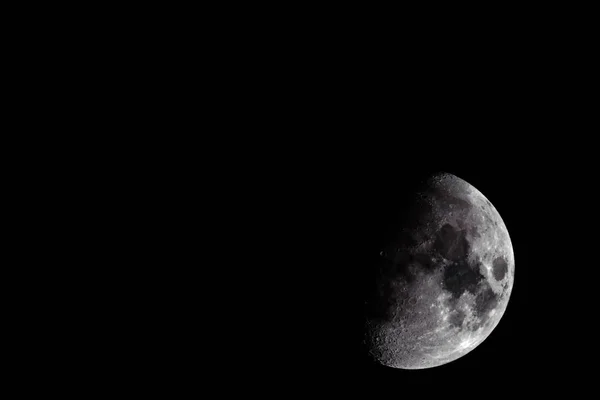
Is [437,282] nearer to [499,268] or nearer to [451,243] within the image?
[451,243]

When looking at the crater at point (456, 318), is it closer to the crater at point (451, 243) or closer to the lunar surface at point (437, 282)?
the lunar surface at point (437, 282)

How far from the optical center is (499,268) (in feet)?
14.9

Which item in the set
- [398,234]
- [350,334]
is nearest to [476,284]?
[398,234]

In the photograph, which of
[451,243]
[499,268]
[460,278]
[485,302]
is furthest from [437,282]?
[499,268]

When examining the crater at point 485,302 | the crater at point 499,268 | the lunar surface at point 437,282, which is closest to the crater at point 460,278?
the lunar surface at point 437,282

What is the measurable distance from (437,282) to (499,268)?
85 cm

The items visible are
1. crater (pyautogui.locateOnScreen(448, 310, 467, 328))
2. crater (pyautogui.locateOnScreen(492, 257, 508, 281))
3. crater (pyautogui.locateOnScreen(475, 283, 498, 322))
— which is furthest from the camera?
crater (pyautogui.locateOnScreen(492, 257, 508, 281))

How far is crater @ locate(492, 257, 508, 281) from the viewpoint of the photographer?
14.7 feet

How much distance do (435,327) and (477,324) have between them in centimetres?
51

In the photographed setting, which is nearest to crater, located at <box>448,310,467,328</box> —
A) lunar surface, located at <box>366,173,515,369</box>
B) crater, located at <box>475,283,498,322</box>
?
lunar surface, located at <box>366,173,515,369</box>

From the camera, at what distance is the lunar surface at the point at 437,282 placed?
4.10 meters

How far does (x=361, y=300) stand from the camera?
4.18 m

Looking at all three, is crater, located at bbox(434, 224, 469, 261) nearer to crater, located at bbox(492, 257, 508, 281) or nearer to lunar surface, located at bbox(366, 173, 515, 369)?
lunar surface, located at bbox(366, 173, 515, 369)

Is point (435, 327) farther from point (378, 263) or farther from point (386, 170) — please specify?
point (386, 170)
